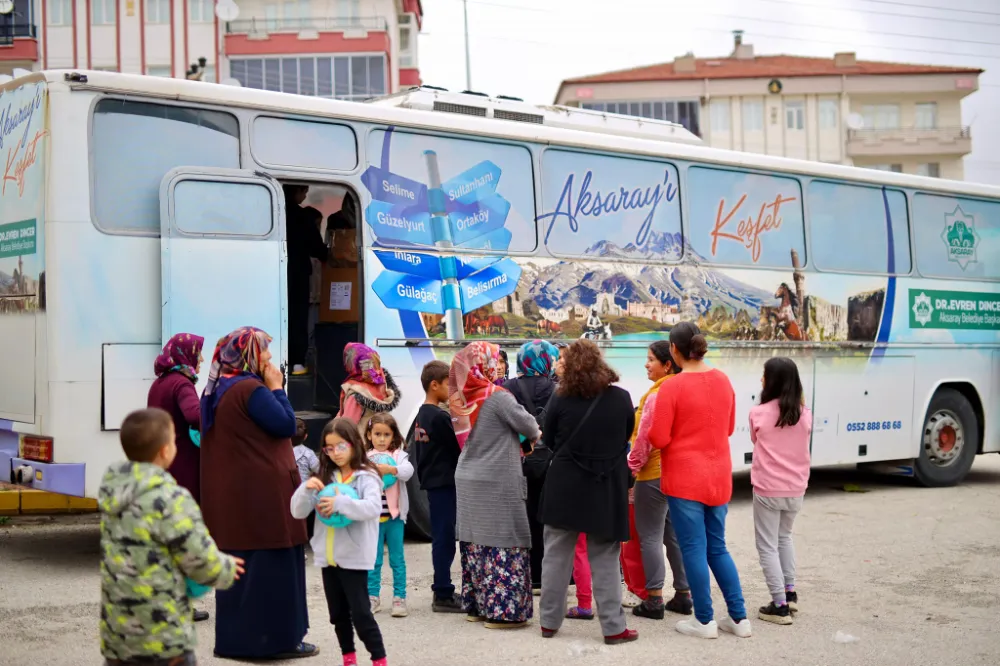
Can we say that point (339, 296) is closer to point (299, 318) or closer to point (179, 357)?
point (299, 318)

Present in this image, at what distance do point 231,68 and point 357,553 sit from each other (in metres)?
44.8

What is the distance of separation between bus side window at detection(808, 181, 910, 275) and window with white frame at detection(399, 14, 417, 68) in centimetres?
4074

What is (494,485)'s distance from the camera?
6555 millimetres

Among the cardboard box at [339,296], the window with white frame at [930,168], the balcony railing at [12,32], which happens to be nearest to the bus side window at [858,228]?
the cardboard box at [339,296]

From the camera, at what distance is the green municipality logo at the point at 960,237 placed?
43.8ft

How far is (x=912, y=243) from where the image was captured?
511 inches

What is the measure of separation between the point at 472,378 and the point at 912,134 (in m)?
62.6

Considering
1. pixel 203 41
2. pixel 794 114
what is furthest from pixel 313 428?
pixel 794 114

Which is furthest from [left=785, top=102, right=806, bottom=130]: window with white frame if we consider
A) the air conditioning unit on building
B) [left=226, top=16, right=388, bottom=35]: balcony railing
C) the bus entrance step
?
the bus entrance step

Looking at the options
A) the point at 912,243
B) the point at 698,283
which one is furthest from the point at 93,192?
the point at 912,243

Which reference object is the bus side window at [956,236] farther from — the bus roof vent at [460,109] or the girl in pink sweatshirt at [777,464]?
the girl in pink sweatshirt at [777,464]

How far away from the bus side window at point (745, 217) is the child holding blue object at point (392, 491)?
17.0ft

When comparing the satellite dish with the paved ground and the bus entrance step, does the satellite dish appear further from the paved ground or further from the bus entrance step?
the bus entrance step

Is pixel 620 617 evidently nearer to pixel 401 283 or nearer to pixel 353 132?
pixel 401 283
